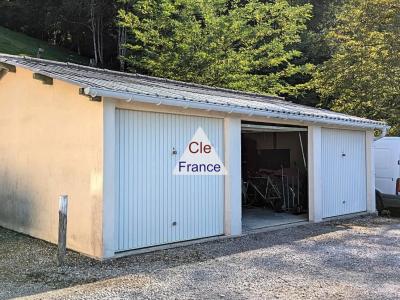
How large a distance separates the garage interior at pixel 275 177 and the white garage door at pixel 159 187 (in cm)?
217

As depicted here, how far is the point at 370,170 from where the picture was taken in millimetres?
11945

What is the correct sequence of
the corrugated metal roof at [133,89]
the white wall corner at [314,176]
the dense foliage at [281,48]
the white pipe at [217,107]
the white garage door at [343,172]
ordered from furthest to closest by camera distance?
the dense foliage at [281,48]
the white garage door at [343,172]
the white wall corner at [314,176]
the corrugated metal roof at [133,89]
the white pipe at [217,107]

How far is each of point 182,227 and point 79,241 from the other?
1756 mm

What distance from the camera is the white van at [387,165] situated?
11.5m

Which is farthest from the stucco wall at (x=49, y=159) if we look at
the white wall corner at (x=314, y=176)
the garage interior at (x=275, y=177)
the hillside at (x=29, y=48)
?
the hillside at (x=29, y=48)

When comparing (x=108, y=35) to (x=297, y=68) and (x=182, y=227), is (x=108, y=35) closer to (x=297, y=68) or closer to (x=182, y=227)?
(x=297, y=68)

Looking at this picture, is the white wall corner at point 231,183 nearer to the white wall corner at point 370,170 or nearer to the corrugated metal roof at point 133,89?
the corrugated metal roof at point 133,89

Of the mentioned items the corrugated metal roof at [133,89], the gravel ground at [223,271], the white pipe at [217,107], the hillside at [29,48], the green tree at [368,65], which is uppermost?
the hillside at [29,48]

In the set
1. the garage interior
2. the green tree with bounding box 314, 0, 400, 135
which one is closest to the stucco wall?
the garage interior

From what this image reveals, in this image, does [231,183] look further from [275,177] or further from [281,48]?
[281,48]

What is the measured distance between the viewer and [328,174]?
10742mm

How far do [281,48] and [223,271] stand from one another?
18.1 meters

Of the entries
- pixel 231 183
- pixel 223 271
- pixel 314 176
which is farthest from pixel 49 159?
pixel 314 176

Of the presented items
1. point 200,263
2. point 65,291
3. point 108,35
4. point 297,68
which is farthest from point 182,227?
point 108,35
